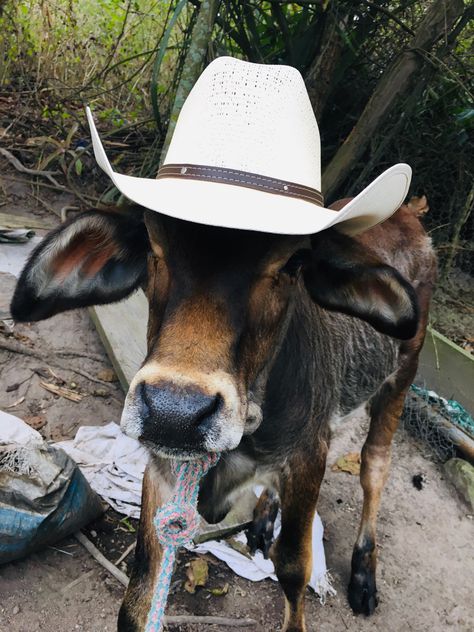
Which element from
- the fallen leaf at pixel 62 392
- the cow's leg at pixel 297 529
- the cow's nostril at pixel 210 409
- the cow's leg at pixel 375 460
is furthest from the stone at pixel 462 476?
the cow's nostril at pixel 210 409

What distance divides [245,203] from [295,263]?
0.46m

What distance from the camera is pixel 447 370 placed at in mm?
5711

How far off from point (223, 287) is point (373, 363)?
7.09 ft

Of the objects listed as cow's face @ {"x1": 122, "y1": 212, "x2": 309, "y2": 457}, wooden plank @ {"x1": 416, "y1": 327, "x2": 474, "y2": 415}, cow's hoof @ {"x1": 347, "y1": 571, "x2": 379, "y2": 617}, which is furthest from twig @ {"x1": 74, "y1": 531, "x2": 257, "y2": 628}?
wooden plank @ {"x1": 416, "y1": 327, "x2": 474, "y2": 415}

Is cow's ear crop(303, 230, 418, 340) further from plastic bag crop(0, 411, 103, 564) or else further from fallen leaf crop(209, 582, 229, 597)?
fallen leaf crop(209, 582, 229, 597)

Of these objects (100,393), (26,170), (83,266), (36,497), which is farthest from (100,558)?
(26,170)

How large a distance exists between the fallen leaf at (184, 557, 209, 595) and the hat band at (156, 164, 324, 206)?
2238mm

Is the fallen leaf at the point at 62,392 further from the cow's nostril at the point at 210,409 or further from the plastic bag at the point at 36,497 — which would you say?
the cow's nostril at the point at 210,409

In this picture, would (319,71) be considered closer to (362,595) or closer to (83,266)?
(83,266)

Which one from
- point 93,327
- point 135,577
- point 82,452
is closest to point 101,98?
point 93,327

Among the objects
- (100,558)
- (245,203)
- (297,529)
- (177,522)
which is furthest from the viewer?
(100,558)

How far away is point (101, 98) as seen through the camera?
314 inches

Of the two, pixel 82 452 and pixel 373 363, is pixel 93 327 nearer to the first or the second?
pixel 82 452

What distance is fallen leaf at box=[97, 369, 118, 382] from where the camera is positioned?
4590mm
